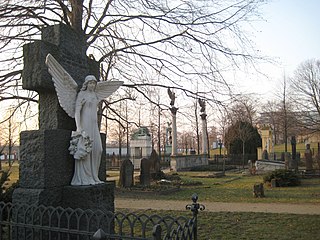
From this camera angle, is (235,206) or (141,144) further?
(141,144)

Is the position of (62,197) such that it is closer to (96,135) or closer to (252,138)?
(96,135)

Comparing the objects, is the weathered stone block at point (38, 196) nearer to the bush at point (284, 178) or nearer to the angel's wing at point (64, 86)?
the angel's wing at point (64, 86)

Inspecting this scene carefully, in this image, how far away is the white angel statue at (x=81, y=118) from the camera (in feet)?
17.2

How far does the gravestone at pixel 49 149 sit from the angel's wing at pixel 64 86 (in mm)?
119

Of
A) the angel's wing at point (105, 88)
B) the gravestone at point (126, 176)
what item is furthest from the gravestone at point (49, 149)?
the gravestone at point (126, 176)

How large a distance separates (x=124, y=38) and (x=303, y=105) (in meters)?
33.3

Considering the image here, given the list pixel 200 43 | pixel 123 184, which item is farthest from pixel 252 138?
pixel 200 43

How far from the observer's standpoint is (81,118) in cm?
541

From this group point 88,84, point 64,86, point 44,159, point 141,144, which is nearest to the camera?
point 44,159

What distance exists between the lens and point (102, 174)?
6.32m

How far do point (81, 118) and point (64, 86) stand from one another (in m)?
0.57

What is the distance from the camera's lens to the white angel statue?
5.23 meters

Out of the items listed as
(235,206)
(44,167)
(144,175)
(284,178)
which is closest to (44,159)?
(44,167)

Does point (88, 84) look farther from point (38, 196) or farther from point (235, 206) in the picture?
point (235, 206)
